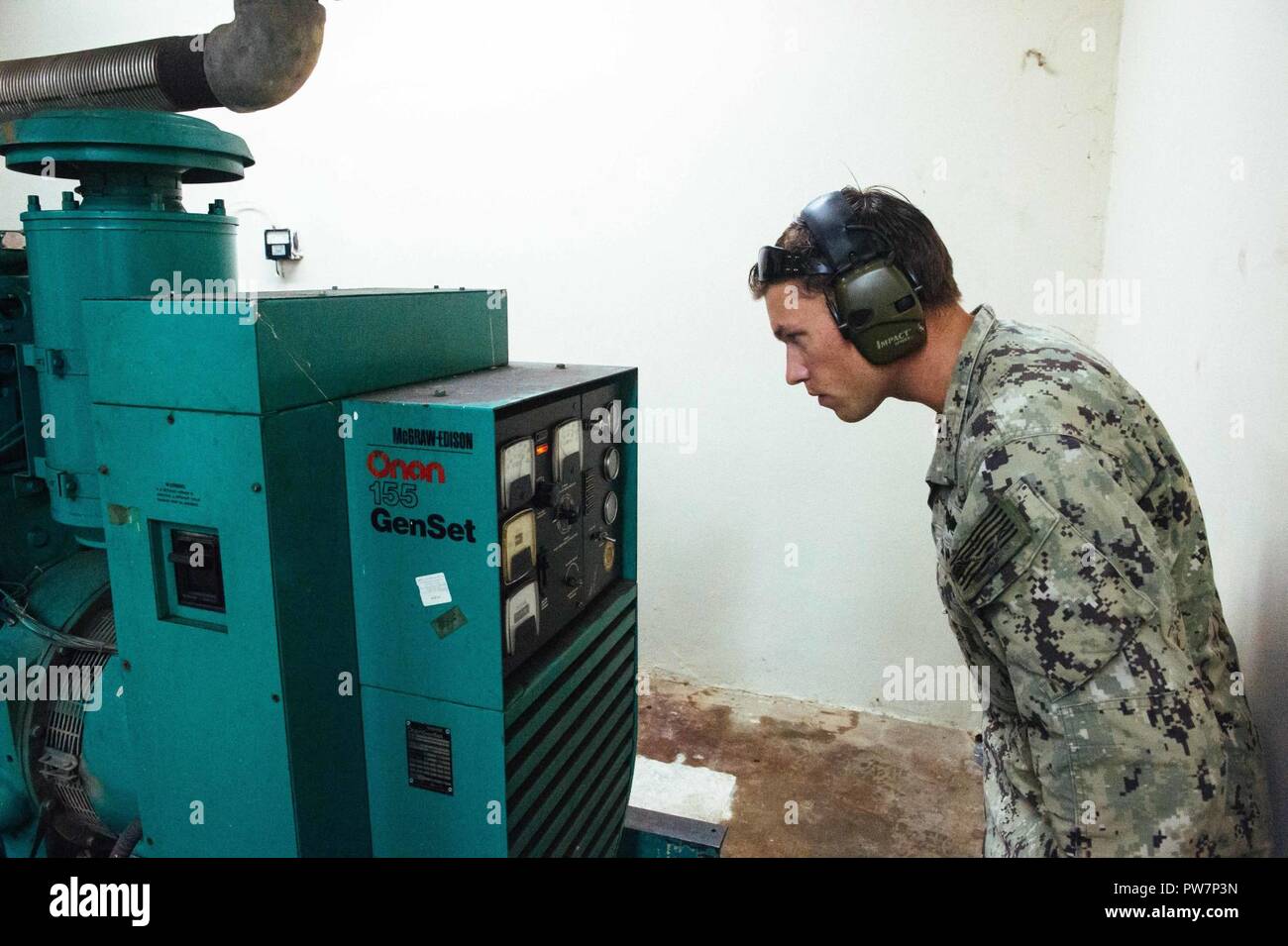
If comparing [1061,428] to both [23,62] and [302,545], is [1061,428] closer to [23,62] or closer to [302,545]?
[302,545]

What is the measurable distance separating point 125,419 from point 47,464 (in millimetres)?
572

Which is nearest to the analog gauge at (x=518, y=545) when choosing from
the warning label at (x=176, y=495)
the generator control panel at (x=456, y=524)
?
the generator control panel at (x=456, y=524)

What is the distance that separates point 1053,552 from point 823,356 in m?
0.46

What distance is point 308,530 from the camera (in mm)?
1104

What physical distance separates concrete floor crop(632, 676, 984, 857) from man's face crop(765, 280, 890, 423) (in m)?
1.32

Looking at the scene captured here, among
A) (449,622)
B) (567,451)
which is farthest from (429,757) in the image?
(567,451)

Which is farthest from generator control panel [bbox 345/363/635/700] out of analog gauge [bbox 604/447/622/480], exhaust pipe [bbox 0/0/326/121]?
exhaust pipe [bbox 0/0/326/121]

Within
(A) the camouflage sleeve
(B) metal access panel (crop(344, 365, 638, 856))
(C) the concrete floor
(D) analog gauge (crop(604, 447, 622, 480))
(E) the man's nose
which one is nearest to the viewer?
(A) the camouflage sleeve

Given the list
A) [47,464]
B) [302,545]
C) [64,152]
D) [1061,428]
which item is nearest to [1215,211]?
[1061,428]

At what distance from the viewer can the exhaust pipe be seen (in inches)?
59.3

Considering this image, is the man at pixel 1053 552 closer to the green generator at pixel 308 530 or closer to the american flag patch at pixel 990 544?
the american flag patch at pixel 990 544

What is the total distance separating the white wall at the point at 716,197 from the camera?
222 centimetres

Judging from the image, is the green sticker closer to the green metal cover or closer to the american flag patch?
the green metal cover

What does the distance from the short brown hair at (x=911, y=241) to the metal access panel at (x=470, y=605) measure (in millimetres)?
509
